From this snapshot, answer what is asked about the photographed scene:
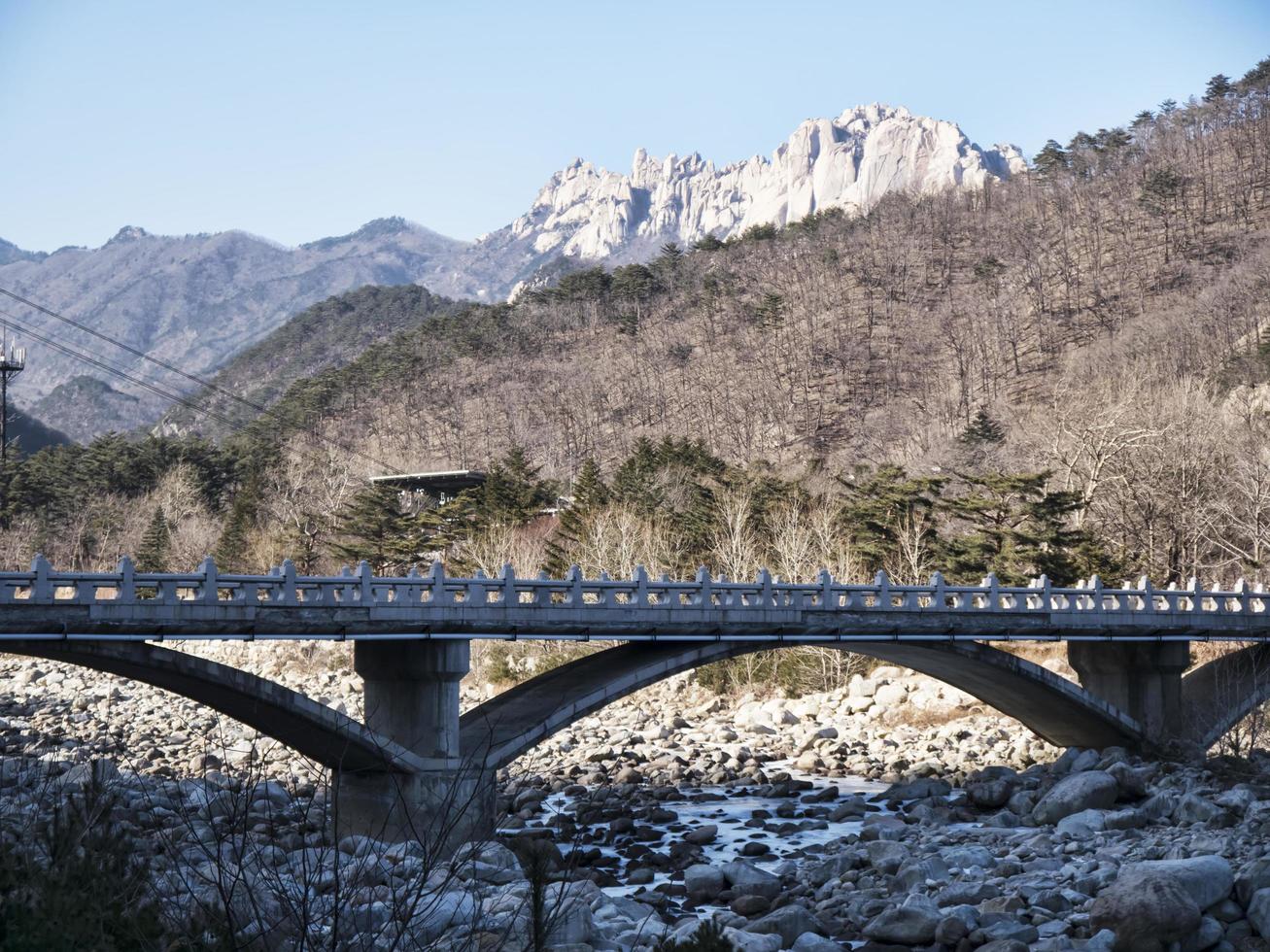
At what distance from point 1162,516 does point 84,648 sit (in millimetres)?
43084

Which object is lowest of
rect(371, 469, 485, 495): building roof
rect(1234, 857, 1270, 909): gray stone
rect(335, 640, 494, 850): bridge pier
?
rect(1234, 857, 1270, 909): gray stone

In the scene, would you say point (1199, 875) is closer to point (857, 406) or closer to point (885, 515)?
point (885, 515)

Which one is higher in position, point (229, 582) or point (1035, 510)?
point (1035, 510)

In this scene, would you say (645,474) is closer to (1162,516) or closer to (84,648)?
(1162,516)

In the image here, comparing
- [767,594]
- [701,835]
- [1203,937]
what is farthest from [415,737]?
[1203,937]

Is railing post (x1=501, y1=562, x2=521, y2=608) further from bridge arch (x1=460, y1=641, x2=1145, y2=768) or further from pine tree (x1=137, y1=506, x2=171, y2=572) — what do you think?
pine tree (x1=137, y1=506, x2=171, y2=572)

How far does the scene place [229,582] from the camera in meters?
23.0

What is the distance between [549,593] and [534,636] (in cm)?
111

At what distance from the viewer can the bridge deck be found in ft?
71.4

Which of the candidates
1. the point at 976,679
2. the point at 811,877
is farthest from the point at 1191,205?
the point at 811,877

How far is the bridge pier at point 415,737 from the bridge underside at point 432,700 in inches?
1.0

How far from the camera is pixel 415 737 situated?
81.3ft

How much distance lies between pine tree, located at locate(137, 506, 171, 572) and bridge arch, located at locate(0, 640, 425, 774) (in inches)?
1610

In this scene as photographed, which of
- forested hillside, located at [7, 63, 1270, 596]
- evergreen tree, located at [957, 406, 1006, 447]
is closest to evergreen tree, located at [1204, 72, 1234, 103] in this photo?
forested hillside, located at [7, 63, 1270, 596]
